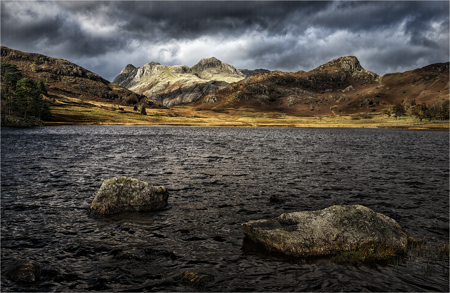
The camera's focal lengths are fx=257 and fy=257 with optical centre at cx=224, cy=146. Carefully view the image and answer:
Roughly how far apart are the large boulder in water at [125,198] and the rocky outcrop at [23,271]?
6595 millimetres

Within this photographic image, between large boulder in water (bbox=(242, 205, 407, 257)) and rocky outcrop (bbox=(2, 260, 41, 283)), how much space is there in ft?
30.9

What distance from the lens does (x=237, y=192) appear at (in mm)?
23141

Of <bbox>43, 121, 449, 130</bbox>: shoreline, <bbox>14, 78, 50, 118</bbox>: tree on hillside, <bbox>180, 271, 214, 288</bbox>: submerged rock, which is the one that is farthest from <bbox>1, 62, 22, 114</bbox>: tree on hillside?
<bbox>180, 271, 214, 288</bbox>: submerged rock

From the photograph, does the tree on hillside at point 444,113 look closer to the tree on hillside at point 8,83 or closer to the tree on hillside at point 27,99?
the tree on hillside at point 27,99

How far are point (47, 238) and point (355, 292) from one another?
14.8m

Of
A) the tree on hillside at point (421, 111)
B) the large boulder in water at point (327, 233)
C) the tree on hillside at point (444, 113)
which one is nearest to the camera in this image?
the large boulder in water at point (327, 233)

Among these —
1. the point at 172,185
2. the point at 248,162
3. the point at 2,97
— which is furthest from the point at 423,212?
the point at 2,97

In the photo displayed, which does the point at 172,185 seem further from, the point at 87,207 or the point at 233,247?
the point at 233,247

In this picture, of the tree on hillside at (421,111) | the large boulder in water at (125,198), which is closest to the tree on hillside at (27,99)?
the large boulder in water at (125,198)

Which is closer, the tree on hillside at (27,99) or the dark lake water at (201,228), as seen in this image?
the dark lake water at (201,228)

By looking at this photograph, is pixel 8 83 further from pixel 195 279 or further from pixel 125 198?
pixel 195 279

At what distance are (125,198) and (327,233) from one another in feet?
43.6

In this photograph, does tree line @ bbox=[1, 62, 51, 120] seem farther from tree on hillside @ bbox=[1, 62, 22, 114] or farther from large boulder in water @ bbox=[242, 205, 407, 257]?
large boulder in water @ bbox=[242, 205, 407, 257]

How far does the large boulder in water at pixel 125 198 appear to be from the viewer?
17.5 m
